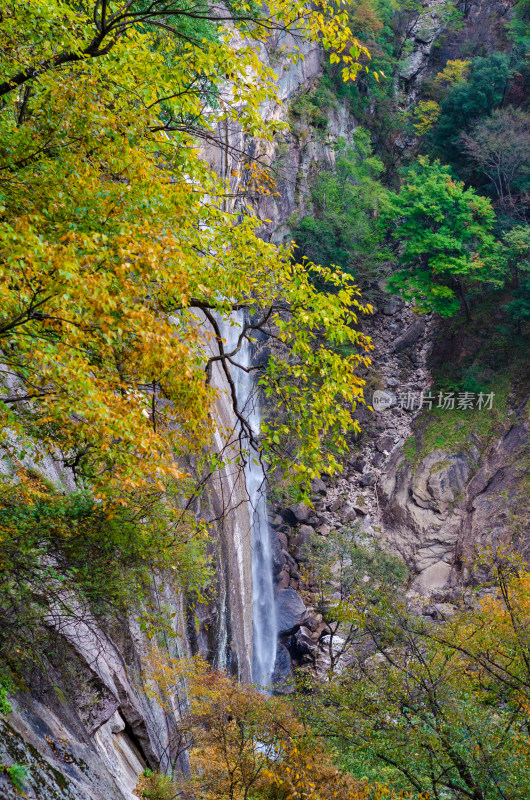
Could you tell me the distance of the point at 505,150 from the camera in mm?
29578

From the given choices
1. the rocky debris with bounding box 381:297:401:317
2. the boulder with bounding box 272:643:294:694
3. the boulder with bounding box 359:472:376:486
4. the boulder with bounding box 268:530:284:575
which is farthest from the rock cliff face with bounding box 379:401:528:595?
the rocky debris with bounding box 381:297:401:317

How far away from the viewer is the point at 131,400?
435 cm

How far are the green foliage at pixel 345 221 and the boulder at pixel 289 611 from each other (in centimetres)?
1686

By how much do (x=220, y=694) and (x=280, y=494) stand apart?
15420 millimetres

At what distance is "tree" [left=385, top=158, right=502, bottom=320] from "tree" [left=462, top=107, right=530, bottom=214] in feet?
8.23

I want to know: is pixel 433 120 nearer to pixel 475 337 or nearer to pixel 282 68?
pixel 282 68

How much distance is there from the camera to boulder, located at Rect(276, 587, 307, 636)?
23359 millimetres

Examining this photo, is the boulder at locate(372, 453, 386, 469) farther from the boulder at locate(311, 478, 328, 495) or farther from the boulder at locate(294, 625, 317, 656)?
the boulder at locate(294, 625, 317, 656)

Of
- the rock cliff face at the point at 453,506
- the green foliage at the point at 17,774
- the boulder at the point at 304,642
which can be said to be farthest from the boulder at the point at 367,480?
the green foliage at the point at 17,774

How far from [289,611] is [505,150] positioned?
25.7 meters

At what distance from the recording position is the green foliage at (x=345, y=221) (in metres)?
30.3

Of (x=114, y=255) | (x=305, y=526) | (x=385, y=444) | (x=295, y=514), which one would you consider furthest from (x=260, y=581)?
(x=114, y=255)

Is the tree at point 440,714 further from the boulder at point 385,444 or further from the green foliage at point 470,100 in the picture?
the green foliage at point 470,100

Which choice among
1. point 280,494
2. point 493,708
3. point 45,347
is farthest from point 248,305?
point 280,494
